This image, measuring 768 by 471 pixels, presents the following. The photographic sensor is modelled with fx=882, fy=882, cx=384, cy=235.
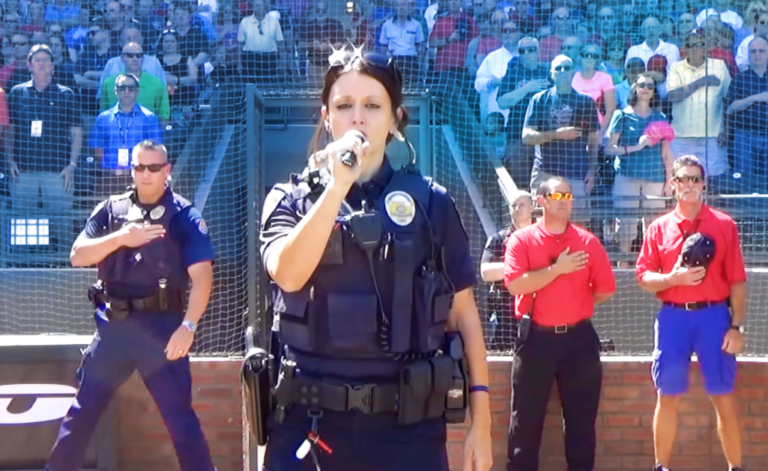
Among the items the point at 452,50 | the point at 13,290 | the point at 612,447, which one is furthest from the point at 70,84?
the point at 612,447

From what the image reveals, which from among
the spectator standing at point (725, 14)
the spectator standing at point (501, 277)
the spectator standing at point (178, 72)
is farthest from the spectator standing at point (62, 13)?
the spectator standing at point (725, 14)

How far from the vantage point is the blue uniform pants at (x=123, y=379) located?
452cm

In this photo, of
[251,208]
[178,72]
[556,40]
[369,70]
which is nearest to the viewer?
[369,70]

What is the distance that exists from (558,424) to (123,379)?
8.63 feet

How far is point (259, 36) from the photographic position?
8344 mm

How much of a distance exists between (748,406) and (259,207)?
128 inches

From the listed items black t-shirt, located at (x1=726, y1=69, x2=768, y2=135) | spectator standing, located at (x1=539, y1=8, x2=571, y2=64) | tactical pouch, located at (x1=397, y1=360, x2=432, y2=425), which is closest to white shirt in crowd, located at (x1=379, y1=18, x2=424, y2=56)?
spectator standing, located at (x1=539, y1=8, x2=571, y2=64)

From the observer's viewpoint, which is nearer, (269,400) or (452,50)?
(269,400)

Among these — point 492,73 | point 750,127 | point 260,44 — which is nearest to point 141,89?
point 260,44

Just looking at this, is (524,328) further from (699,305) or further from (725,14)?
(725,14)

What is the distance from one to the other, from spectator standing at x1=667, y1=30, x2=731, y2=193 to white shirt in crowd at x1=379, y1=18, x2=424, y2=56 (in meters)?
2.44

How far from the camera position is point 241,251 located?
657cm

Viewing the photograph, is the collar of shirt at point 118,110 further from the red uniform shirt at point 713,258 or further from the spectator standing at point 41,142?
the red uniform shirt at point 713,258

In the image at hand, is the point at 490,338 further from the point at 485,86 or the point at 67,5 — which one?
the point at 67,5
